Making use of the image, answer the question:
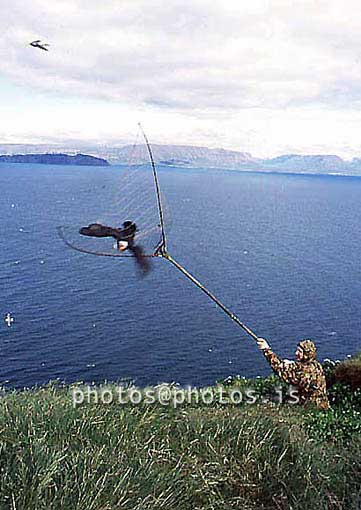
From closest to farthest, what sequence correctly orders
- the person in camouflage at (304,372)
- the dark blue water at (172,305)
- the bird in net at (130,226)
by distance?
1. the bird in net at (130,226)
2. the person in camouflage at (304,372)
3. the dark blue water at (172,305)

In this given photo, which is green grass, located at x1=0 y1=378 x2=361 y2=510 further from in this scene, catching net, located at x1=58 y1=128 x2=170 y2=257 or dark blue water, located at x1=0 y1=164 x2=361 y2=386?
dark blue water, located at x1=0 y1=164 x2=361 y2=386

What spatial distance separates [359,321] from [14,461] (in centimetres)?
3494

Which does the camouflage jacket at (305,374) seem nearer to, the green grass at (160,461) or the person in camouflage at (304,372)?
the person in camouflage at (304,372)

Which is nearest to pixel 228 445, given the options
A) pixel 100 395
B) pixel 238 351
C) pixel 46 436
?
pixel 46 436

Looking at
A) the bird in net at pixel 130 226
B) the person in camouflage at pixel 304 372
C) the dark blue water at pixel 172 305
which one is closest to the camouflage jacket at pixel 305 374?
the person in camouflage at pixel 304 372

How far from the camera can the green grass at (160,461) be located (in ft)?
14.0

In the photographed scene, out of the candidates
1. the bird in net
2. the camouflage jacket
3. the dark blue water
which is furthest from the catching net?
the dark blue water

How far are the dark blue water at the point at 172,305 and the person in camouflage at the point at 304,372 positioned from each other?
40.8 ft

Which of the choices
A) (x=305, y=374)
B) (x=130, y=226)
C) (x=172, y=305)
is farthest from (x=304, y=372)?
(x=172, y=305)

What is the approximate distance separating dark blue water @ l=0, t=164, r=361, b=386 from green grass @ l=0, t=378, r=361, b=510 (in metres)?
14.5

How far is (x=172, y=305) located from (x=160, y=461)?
33834mm

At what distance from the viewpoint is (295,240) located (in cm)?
6494

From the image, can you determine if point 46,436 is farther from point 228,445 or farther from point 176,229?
point 176,229

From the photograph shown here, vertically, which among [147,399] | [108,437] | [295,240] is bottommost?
[295,240]
